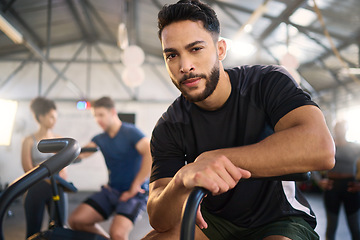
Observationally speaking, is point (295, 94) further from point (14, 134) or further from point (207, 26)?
point (14, 134)

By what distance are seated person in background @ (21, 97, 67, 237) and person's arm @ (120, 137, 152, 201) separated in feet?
1.54

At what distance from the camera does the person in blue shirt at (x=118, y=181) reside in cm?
232

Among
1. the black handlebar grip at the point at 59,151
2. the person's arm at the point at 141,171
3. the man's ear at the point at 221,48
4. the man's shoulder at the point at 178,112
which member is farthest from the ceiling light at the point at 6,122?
the black handlebar grip at the point at 59,151

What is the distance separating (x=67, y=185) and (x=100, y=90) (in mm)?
8951

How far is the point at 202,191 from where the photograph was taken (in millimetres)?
622

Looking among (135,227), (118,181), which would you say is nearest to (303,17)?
(135,227)

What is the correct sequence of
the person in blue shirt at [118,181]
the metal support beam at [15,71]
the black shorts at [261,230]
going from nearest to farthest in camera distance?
1. the black shorts at [261,230]
2. the person in blue shirt at [118,181]
3. the metal support beam at [15,71]

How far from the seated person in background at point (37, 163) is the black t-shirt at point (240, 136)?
133cm

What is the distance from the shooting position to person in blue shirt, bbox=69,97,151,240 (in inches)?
91.3

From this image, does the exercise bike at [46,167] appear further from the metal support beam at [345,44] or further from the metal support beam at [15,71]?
the metal support beam at [15,71]

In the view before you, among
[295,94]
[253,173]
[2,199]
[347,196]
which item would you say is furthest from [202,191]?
[347,196]

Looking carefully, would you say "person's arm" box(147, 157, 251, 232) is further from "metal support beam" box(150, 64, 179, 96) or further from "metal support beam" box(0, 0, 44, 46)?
"metal support beam" box(150, 64, 179, 96)

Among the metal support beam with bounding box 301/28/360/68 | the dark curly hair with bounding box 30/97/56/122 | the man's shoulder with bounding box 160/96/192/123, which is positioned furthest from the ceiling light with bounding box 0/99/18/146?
the metal support beam with bounding box 301/28/360/68

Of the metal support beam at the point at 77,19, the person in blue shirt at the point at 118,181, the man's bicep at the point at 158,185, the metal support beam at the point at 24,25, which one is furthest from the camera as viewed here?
the metal support beam at the point at 77,19
